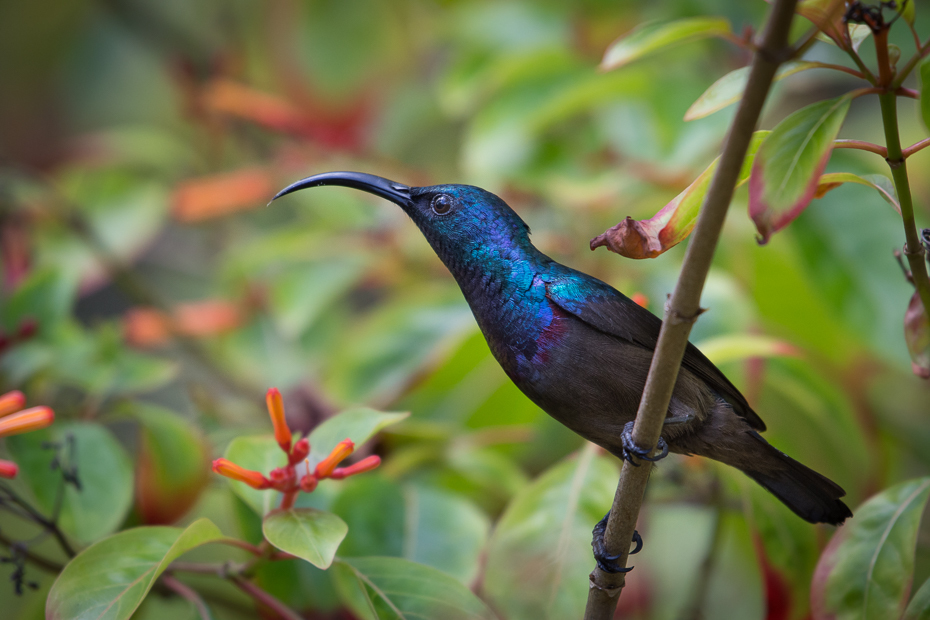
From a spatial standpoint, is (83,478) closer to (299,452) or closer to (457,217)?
(299,452)

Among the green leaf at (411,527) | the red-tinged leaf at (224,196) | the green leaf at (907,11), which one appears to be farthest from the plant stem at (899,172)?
the red-tinged leaf at (224,196)

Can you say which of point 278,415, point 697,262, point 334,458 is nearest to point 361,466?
point 334,458

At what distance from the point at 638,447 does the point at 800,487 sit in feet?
1.92

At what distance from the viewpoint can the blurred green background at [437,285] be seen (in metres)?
1.71

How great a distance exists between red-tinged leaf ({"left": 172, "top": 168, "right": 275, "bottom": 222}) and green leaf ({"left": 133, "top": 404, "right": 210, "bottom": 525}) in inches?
53.2

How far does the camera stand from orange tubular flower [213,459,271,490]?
106cm

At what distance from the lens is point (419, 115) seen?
A: 11.7 feet

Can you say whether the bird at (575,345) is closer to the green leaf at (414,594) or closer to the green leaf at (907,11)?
the green leaf at (414,594)

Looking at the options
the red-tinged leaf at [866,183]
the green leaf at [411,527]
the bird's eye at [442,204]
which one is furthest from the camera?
the green leaf at [411,527]

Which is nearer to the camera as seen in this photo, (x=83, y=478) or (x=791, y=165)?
(x=791, y=165)

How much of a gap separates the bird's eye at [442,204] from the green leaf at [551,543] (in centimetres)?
65

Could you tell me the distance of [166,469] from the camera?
171 centimetres

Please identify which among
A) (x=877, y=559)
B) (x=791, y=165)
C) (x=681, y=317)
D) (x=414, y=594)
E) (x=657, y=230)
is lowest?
(x=414, y=594)

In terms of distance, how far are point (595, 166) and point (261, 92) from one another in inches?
83.6
